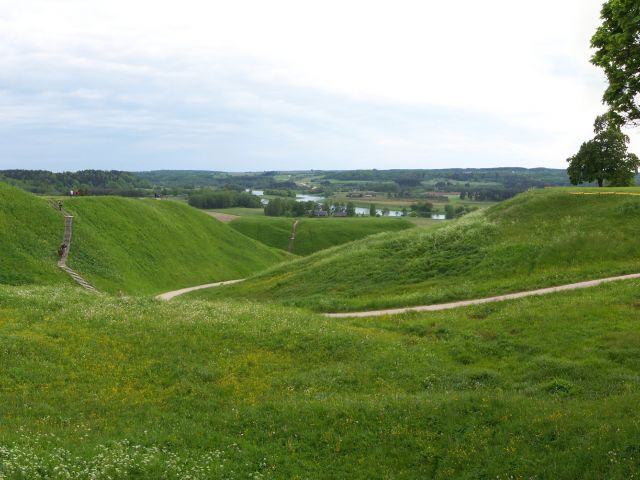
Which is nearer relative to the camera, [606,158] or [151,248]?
[606,158]

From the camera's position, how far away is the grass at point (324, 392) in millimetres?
12203

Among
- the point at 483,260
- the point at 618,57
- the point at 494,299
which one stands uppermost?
the point at 618,57

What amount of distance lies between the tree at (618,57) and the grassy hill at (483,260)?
13.0 metres

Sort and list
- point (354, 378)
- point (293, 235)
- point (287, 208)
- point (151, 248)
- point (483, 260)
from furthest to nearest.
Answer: point (287, 208) → point (293, 235) → point (151, 248) → point (483, 260) → point (354, 378)

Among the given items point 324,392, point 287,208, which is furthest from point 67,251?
point 287,208

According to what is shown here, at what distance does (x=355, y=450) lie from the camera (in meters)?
13.3

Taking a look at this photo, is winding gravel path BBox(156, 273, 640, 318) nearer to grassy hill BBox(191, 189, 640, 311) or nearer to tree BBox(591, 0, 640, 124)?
grassy hill BBox(191, 189, 640, 311)

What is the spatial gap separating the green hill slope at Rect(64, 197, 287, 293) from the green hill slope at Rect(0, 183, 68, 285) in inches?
101

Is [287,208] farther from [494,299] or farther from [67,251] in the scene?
[494,299]

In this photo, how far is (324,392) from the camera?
55.0ft

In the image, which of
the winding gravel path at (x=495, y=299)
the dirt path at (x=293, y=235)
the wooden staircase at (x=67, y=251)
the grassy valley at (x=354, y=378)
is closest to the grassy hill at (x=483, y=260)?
the grassy valley at (x=354, y=378)

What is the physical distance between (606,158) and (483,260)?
32.1 metres

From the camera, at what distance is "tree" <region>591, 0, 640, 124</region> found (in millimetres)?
17109

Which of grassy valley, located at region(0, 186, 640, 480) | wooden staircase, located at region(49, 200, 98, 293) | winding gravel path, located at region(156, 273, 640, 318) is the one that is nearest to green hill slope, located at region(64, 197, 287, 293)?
wooden staircase, located at region(49, 200, 98, 293)
